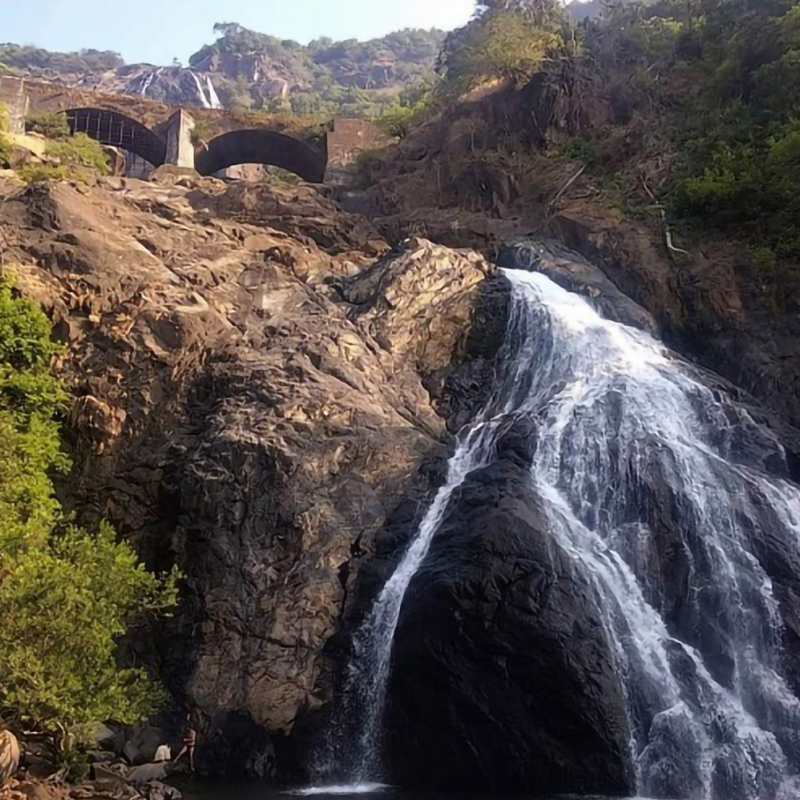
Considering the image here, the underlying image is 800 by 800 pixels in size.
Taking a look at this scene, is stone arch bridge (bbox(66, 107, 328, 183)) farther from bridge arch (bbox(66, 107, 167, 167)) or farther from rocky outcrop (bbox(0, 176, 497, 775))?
rocky outcrop (bbox(0, 176, 497, 775))

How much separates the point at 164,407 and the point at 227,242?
23.3ft

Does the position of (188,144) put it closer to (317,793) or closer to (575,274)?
(575,274)

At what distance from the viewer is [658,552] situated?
16.2m

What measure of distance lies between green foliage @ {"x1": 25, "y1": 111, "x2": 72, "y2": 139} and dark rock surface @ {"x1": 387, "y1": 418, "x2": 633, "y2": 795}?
86.3 feet

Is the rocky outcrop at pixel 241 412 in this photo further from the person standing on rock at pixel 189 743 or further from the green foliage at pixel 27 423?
the green foliage at pixel 27 423

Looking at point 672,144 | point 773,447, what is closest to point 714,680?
point 773,447

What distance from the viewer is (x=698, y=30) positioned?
3675cm

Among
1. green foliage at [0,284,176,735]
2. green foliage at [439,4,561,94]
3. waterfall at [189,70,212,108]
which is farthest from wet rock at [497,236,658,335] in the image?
waterfall at [189,70,212,108]

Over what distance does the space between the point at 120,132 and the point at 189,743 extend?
31.1m

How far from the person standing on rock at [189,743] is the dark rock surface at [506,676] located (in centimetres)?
334

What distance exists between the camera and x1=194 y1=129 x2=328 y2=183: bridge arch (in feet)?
126

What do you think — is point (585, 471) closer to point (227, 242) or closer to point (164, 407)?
point (164, 407)

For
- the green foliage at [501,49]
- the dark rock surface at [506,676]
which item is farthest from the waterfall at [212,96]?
the dark rock surface at [506,676]

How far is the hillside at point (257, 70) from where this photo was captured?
10731 centimetres
